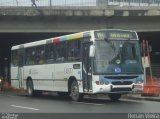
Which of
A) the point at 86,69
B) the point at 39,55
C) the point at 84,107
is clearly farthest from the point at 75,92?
the point at 39,55

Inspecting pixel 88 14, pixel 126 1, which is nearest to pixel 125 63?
pixel 88 14

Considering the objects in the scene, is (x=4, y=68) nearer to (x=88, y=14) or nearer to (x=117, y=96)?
(x=88, y=14)

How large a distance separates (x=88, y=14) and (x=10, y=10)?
6361mm

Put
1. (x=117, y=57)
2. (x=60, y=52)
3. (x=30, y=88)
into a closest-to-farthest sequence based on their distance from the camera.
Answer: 1. (x=117, y=57)
2. (x=60, y=52)
3. (x=30, y=88)

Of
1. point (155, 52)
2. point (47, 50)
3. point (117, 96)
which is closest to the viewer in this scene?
point (117, 96)

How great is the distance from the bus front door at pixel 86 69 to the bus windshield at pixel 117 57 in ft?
1.44

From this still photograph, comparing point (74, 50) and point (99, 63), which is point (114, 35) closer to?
point (99, 63)

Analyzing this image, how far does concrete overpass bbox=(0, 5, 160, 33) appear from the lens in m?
41.0

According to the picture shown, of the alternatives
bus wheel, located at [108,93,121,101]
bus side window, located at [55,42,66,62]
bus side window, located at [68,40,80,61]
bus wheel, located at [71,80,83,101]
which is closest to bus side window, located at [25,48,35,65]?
bus side window, located at [55,42,66,62]

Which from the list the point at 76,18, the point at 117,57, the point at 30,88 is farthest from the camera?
the point at 76,18

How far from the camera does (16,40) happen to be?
5516cm

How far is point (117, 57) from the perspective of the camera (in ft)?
71.1

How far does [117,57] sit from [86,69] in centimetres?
145

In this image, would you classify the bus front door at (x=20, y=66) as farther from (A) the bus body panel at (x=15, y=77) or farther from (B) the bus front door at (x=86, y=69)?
(B) the bus front door at (x=86, y=69)
